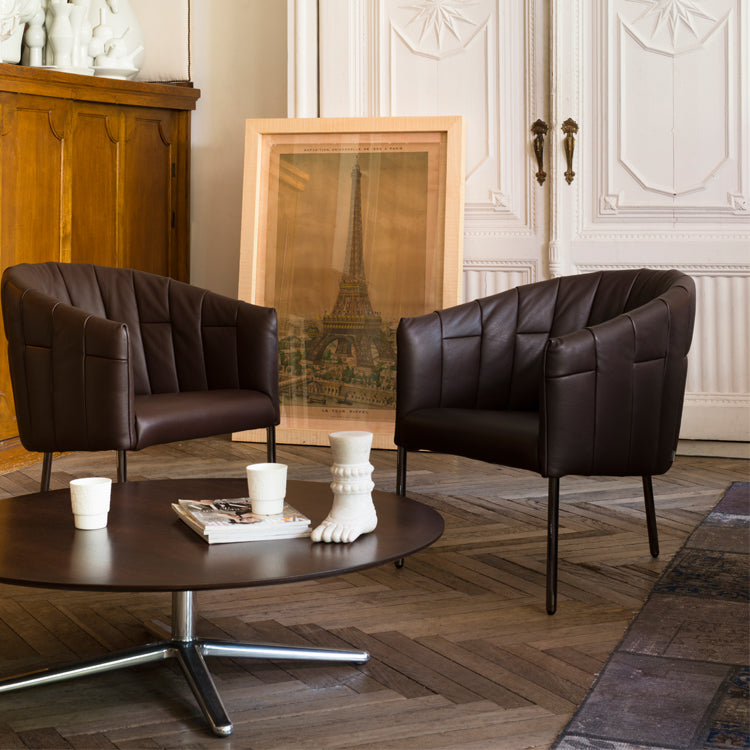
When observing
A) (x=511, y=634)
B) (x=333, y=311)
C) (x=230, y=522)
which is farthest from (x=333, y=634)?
(x=333, y=311)

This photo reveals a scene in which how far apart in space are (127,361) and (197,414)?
305mm

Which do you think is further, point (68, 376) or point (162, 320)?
point (162, 320)

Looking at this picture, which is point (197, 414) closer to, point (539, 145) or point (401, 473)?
point (401, 473)

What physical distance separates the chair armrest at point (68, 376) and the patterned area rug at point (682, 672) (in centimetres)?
147

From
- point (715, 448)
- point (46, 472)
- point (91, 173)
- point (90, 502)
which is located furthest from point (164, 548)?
point (91, 173)

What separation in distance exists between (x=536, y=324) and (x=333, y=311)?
5.39 ft

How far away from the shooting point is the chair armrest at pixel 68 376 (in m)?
2.80

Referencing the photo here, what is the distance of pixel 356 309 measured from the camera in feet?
15.1

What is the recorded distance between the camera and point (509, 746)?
5.76 ft

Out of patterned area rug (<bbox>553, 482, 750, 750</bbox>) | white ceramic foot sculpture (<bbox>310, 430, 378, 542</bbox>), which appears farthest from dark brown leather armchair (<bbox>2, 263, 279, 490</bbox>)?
patterned area rug (<bbox>553, 482, 750, 750</bbox>)

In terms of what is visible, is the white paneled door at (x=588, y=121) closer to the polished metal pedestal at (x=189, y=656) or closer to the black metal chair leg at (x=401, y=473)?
the black metal chair leg at (x=401, y=473)

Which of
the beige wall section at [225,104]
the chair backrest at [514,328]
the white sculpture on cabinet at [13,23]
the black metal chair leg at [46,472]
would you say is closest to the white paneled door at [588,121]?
the beige wall section at [225,104]

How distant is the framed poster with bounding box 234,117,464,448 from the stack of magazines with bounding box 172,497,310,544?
258cm

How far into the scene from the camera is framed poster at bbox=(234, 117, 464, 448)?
4.49 meters
